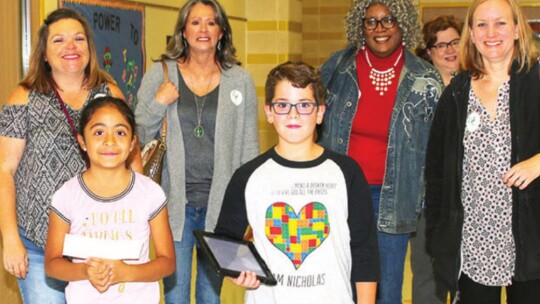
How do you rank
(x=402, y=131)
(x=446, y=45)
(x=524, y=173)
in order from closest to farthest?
(x=524, y=173) < (x=402, y=131) < (x=446, y=45)

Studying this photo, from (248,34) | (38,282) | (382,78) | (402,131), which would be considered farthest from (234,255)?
(248,34)

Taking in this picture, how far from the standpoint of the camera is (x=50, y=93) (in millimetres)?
4152

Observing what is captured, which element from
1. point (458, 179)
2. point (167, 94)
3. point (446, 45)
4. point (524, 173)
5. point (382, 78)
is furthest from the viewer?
point (446, 45)

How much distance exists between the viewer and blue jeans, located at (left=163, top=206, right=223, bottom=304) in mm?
4895

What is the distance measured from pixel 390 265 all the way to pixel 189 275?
104 cm

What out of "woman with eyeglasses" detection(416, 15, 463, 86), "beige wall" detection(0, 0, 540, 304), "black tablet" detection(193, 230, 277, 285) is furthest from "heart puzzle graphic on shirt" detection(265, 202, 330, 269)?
"beige wall" detection(0, 0, 540, 304)

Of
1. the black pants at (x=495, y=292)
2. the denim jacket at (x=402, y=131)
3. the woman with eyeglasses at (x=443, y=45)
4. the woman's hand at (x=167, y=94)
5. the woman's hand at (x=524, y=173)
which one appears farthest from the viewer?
the woman with eyeglasses at (x=443, y=45)

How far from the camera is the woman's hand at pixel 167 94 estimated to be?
4.82 metres

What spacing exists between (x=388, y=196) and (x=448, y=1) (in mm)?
5689

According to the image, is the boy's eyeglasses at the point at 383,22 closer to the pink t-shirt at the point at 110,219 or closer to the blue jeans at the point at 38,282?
the pink t-shirt at the point at 110,219

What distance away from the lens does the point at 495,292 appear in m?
4.10

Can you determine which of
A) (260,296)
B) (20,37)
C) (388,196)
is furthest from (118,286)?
(20,37)

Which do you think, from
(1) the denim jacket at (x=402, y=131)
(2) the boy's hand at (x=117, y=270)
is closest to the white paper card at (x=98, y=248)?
(2) the boy's hand at (x=117, y=270)

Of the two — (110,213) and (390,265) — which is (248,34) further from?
(110,213)
